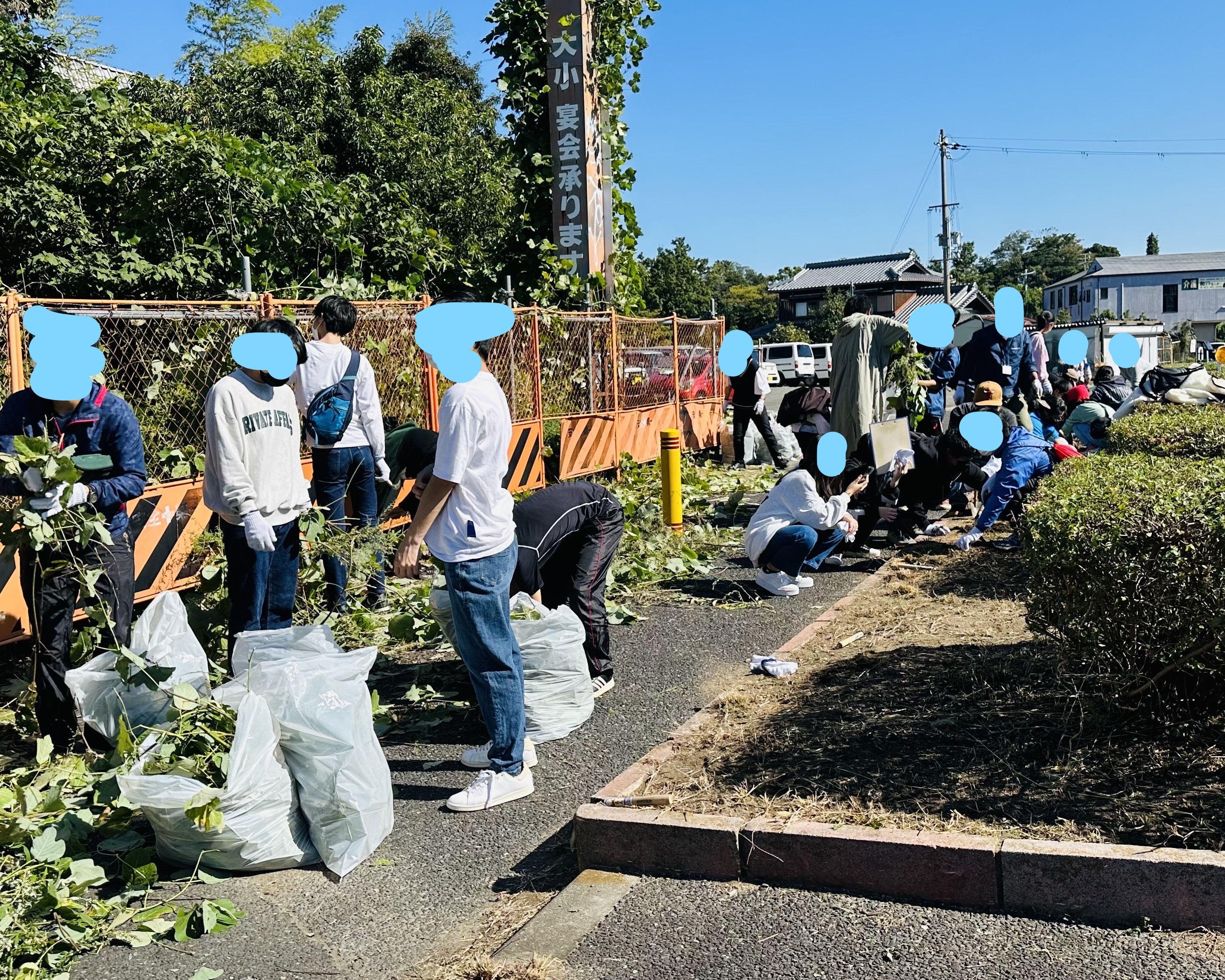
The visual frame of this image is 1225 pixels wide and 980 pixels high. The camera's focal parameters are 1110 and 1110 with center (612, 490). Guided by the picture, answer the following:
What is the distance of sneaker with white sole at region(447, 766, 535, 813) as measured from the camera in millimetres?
4230

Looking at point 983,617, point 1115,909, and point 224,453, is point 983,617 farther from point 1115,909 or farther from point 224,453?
point 224,453

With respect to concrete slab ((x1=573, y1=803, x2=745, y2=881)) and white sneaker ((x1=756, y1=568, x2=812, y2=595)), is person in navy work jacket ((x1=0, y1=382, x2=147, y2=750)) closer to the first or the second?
concrete slab ((x1=573, y1=803, x2=745, y2=881))

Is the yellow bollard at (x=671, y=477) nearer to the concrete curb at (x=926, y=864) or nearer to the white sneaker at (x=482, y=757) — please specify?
the white sneaker at (x=482, y=757)

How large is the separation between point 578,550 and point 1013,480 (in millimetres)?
4163

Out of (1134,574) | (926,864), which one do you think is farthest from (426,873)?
(1134,574)

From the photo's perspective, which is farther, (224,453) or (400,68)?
(400,68)

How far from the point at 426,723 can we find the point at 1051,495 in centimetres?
293

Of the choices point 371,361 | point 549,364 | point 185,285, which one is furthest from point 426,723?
point 185,285

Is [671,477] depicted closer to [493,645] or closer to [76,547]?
[493,645]

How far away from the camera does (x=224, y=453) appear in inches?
187

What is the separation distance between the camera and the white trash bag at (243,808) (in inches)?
142

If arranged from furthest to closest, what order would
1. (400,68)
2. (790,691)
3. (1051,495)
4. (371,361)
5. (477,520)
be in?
1. (400,68)
2. (371,361)
3. (790,691)
4. (1051,495)
5. (477,520)

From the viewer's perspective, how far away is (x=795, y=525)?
24.3 ft

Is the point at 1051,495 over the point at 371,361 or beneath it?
beneath
